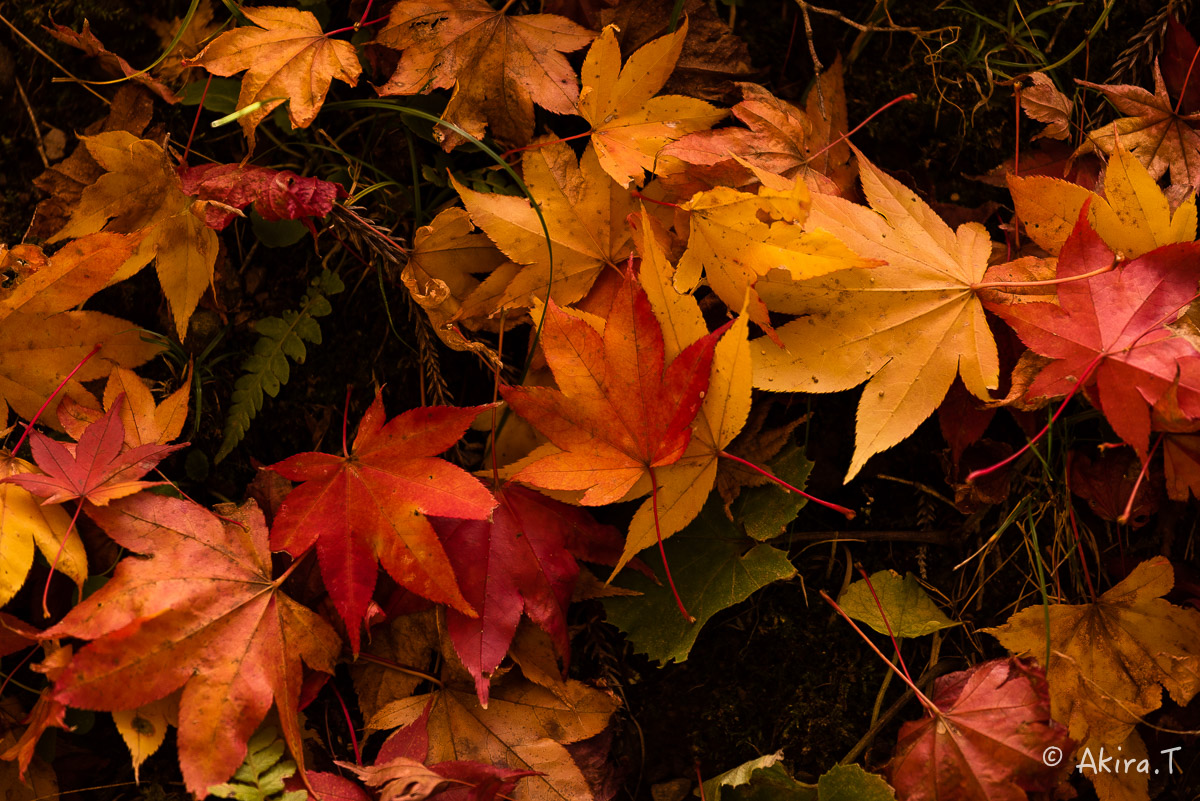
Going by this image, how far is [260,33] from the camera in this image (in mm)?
1115

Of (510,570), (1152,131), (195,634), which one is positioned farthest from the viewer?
(1152,131)

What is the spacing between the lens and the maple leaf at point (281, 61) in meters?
1.09

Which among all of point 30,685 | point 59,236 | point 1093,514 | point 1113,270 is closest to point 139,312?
point 59,236

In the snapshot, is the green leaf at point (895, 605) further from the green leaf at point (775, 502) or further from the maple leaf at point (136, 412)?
the maple leaf at point (136, 412)

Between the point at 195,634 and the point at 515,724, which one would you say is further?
the point at 515,724

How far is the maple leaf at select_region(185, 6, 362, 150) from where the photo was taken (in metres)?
1.09

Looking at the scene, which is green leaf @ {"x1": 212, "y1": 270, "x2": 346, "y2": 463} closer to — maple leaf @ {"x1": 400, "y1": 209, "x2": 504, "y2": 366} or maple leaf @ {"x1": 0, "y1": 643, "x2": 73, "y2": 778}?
maple leaf @ {"x1": 400, "y1": 209, "x2": 504, "y2": 366}

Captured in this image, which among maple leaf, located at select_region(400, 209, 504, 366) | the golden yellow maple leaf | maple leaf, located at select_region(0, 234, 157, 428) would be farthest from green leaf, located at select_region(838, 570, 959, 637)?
maple leaf, located at select_region(0, 234, 157, 428)

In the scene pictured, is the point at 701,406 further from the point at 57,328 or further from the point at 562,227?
the point at 57,328

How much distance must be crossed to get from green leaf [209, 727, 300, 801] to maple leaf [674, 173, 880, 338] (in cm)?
85

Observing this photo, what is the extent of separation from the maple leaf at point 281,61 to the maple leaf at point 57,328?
274 mm

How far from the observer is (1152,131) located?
121 cm

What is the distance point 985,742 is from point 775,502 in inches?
17.0

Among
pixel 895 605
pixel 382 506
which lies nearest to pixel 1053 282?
pixel 895 605
